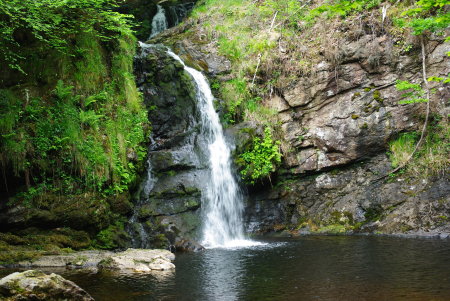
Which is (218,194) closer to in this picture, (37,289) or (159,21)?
(37,289)

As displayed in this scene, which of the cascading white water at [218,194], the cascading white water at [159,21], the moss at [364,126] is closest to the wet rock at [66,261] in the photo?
the cascading white water at [218,194]

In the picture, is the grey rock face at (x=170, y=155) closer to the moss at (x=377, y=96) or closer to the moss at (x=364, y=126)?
the moss at (x=364, y=126)

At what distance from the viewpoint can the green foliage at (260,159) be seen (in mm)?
12477

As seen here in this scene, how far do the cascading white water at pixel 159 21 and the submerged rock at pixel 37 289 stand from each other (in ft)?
58.2

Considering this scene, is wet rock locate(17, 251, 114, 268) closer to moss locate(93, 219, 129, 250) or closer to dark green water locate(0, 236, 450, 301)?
dark green water locate(0, 236, 450, 301)

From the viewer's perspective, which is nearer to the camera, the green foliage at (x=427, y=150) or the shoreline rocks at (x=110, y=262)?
the shoreline rocks at (x=110, y=262)

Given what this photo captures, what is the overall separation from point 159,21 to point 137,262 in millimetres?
16384

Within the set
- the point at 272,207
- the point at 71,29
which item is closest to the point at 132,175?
the point at 71,29

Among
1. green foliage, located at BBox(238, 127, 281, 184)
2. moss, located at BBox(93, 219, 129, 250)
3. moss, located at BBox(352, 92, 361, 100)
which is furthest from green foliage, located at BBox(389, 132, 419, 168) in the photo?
moss, located at BBox(93, 219, 129, 250)

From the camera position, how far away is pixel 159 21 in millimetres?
20828

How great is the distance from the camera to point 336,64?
13.7m

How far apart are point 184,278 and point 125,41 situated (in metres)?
8.85

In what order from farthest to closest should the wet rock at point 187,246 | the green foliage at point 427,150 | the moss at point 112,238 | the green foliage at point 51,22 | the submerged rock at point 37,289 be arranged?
the green foliage at point 427,150 < the wet rock at point 187,246 < the moss at point 112,238 < the green foliage at point 51,22 < the submerged rock at point 37,289

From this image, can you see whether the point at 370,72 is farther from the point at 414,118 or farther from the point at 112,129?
the point at 112,129
